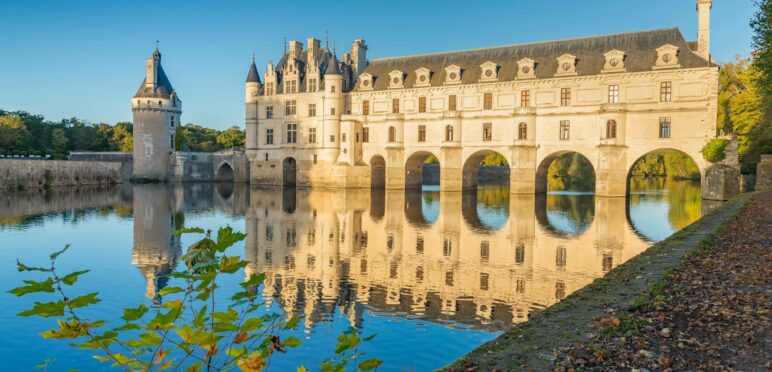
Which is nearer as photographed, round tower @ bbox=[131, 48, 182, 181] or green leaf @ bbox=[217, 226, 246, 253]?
green leaf @ bbox=[217, 226, 246, 253]

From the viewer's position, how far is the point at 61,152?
7356cm

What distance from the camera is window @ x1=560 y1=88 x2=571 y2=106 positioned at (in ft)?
Answer: 128

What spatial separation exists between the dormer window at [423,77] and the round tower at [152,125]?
31.3m

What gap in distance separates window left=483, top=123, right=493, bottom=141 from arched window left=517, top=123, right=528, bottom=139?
223 cm

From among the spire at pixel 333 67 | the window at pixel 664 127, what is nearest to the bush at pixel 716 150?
the window at pixel 664 127

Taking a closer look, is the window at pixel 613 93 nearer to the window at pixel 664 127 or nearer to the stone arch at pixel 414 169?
the window at pixel 664 127

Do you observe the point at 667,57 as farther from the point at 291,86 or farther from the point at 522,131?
the point at 291,86

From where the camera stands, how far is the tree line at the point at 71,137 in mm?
65375

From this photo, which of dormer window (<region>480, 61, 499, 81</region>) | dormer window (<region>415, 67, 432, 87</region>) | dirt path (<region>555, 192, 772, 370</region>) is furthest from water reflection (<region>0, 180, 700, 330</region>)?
dormer window (<region>415, 67, 432, 87</region>)

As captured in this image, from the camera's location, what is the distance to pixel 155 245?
18.5m

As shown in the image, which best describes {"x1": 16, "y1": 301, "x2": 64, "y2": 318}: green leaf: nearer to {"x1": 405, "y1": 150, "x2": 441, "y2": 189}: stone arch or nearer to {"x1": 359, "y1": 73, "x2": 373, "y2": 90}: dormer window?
{"x1": 405, "y1": 150, "x2": 441, "y2": 189}: stone arch

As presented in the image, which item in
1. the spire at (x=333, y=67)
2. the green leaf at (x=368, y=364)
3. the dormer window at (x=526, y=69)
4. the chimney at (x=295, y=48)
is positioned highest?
the chimney at (x=295, y=48)

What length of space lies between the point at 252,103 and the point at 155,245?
37.7 meters

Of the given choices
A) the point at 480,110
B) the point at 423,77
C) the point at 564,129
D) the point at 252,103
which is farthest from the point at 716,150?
the point at 252,103
